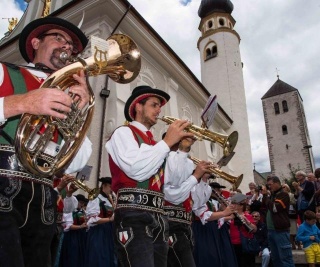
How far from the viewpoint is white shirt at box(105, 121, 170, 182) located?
267 centimetres

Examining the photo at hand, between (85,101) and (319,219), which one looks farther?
(319,219)

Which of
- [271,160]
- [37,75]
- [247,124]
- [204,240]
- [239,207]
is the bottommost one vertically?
[204,240]

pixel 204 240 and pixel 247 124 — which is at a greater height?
pixel 247 124

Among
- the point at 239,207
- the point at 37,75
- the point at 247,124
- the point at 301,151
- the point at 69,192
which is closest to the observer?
the point at 37,75

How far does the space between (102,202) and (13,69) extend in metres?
5.03

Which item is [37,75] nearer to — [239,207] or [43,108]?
[43,108]

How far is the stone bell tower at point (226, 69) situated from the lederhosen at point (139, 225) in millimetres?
18540

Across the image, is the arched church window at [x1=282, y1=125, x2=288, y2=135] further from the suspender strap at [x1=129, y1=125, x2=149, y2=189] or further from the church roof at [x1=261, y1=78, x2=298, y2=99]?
the suspender strap at [x1=129, y1=125, x2=149, y2=189]

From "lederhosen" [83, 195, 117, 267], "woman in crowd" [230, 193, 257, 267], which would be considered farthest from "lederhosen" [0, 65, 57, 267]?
"woman in crowd" [230, 193, 257, 267]

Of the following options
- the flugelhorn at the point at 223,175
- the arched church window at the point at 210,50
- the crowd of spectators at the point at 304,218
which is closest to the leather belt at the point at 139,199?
the flugelhorn at the point at 223,175

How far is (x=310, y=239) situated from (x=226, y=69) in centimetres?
1752

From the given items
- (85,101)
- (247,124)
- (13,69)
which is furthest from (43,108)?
(247,124)

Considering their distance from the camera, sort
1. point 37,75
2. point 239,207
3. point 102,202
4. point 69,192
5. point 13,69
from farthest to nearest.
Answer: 1. point 239,207
2. point 102,202
3. point 69,192
4. point 37,75
5. point 13,69

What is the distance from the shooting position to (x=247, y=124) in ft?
73.0
